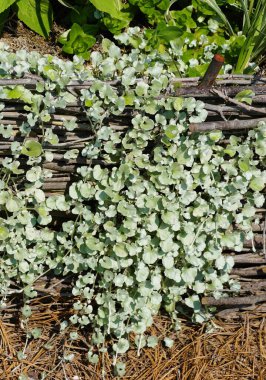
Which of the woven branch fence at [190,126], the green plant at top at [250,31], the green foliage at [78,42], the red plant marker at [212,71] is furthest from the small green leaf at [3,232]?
the green plant at top at [250,31]

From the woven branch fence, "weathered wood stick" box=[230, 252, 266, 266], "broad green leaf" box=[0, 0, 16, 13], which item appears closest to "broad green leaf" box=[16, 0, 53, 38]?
"broad green leaf" box=[0, 0, 16, 13]

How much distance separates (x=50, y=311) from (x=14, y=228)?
38 cm

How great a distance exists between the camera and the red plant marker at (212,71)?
1.66 metres

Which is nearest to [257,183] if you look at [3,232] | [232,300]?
[232,300]

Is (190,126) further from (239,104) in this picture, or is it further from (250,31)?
(250,31)

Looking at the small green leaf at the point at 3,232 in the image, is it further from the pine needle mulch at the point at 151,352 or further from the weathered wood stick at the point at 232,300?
the weathered wood stick at the point at 232,300

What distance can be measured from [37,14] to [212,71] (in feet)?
2.39

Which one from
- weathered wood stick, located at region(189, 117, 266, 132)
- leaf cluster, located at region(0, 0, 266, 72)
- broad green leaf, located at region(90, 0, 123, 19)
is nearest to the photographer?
weathered wood stick, located at region(189, 117, 266, 132)

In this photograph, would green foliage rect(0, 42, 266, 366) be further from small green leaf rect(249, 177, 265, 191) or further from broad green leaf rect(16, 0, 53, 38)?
broad green leaf rect(16, 0, 53, 38)

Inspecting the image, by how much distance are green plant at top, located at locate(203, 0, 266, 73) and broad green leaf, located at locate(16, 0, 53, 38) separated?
21.6 inches

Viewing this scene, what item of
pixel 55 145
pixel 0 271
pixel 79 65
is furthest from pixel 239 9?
pixel 0 271

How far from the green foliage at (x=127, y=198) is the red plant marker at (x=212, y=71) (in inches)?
2.6

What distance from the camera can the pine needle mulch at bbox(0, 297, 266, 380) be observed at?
203 centimetres

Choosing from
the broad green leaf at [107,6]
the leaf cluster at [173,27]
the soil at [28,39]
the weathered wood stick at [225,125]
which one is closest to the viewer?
the weathered wood stick at [225,125]
